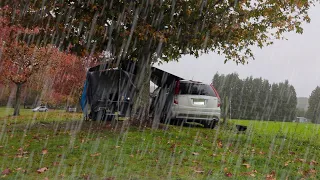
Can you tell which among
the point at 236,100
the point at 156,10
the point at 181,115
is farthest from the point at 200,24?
the point at 236,100

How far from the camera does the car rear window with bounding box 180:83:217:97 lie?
1127cm

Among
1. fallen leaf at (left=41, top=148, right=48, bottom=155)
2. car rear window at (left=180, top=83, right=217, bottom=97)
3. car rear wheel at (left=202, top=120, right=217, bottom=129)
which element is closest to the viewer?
fallen leaf at (left=41, top=148, right=48, bottom=155)

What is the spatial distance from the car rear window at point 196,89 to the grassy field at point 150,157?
8.45ft

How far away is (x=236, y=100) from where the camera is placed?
259ft

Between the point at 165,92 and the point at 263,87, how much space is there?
252ft

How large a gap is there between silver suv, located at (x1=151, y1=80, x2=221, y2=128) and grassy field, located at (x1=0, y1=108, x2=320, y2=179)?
2.18m

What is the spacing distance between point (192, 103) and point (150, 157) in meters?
5.14

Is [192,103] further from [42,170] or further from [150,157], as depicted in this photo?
[42,170]

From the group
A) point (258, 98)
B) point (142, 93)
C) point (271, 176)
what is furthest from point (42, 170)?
point (258, 98)

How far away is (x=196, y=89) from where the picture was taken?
11.3 meters

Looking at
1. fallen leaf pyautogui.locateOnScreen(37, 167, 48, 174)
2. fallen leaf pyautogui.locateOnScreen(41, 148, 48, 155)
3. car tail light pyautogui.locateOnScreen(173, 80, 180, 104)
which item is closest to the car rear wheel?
car tail light pyautogui.locateOnScreen(173, 80, 180, 104)

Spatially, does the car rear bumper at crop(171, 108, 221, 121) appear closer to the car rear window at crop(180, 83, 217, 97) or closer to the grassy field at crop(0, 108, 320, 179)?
the car rear window at crop(180, 83, 217, 97)

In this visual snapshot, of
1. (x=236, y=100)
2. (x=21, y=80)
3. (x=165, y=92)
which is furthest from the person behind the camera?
(x=236, y=100)

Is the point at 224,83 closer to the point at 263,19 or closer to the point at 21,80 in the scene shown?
the point at 21,80
